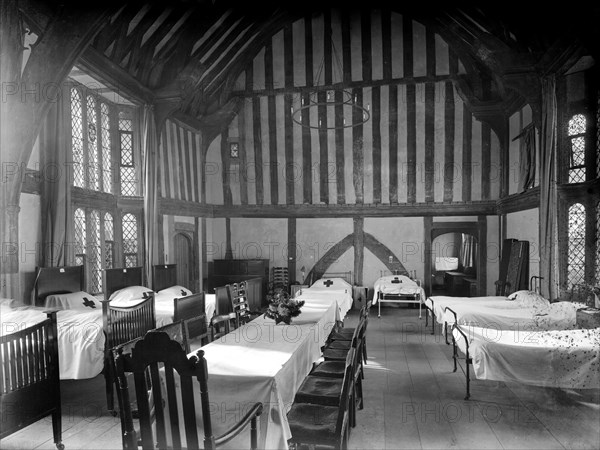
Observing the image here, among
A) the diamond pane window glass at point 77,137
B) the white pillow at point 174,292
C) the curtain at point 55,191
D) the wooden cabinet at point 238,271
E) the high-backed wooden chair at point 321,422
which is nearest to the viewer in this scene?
the high-backed wooden chair at point 321,422

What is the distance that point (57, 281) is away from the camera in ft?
21.5

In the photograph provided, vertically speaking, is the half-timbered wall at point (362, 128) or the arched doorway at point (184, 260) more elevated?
the half-timbered wall at point (362, 128)

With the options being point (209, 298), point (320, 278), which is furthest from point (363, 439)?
point (320, 278)

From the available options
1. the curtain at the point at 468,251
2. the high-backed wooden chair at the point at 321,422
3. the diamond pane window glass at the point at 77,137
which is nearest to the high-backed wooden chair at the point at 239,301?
the high-backed wooden chair at the point at 321,422

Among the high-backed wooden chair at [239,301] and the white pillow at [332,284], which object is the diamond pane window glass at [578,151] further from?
the high-backed wooden chair at [239,301]

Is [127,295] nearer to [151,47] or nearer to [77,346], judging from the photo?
[77,346]

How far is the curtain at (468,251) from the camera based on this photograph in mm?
15397

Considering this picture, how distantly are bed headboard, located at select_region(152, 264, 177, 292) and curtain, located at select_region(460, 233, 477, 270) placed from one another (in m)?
10.5

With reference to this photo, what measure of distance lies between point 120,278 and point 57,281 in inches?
60.5

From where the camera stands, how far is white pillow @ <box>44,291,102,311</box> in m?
6.35

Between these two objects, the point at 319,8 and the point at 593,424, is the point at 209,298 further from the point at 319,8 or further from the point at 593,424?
the point at 319,8

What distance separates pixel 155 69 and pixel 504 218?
885cm

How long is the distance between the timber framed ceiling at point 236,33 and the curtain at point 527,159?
1.33m

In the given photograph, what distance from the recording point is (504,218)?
424 inches
